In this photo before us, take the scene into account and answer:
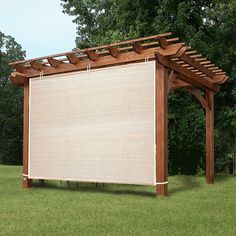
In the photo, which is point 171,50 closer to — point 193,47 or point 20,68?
point 20,68

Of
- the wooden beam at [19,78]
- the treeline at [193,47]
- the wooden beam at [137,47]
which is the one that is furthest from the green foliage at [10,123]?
the wooden beam at [137,47]

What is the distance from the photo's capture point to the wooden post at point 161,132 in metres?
7.93

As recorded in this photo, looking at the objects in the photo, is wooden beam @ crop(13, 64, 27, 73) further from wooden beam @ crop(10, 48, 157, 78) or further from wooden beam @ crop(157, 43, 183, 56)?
wooden beam @ crop(157, 43, 183, 56)

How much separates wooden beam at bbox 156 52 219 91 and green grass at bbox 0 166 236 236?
2.48 meters

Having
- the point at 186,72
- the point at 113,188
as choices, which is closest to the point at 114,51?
the point at 186,72

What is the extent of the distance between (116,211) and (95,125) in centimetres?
271

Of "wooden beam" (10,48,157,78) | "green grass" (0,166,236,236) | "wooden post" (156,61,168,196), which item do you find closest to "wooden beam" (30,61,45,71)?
"wooden beam" (10,48,157,78)

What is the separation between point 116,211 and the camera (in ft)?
20.8

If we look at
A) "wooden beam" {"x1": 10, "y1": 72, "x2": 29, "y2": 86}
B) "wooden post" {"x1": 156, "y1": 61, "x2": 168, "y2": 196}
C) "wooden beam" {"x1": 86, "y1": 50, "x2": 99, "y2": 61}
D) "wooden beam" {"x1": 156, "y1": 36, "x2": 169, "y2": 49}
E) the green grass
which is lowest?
the green grass

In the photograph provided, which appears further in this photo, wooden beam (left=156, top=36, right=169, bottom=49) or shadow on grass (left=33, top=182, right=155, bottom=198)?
shadow on grass (left=33, top=182, right=155, bottom=198)

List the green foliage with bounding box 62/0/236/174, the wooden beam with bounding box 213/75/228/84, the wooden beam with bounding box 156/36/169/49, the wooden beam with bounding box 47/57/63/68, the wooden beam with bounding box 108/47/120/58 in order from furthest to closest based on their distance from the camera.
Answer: the green foliage with bounding box 62/0/236/174 < the wooden beam with bounding box 213/75/228/84 < the wooden beam with bounding box 47/57/63/68 < the wooden beam with bounding box 108/47/120/58 < the wooden beam with bounding box 156/36/169/49

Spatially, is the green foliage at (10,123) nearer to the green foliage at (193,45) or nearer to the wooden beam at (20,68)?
the green foliage at (193,45)

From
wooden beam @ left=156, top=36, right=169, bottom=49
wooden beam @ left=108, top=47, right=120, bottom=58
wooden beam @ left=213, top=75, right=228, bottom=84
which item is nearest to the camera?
wooden beam @ left=156, top=36, right=169, bottom=49

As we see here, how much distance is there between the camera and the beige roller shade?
26.8 feet
